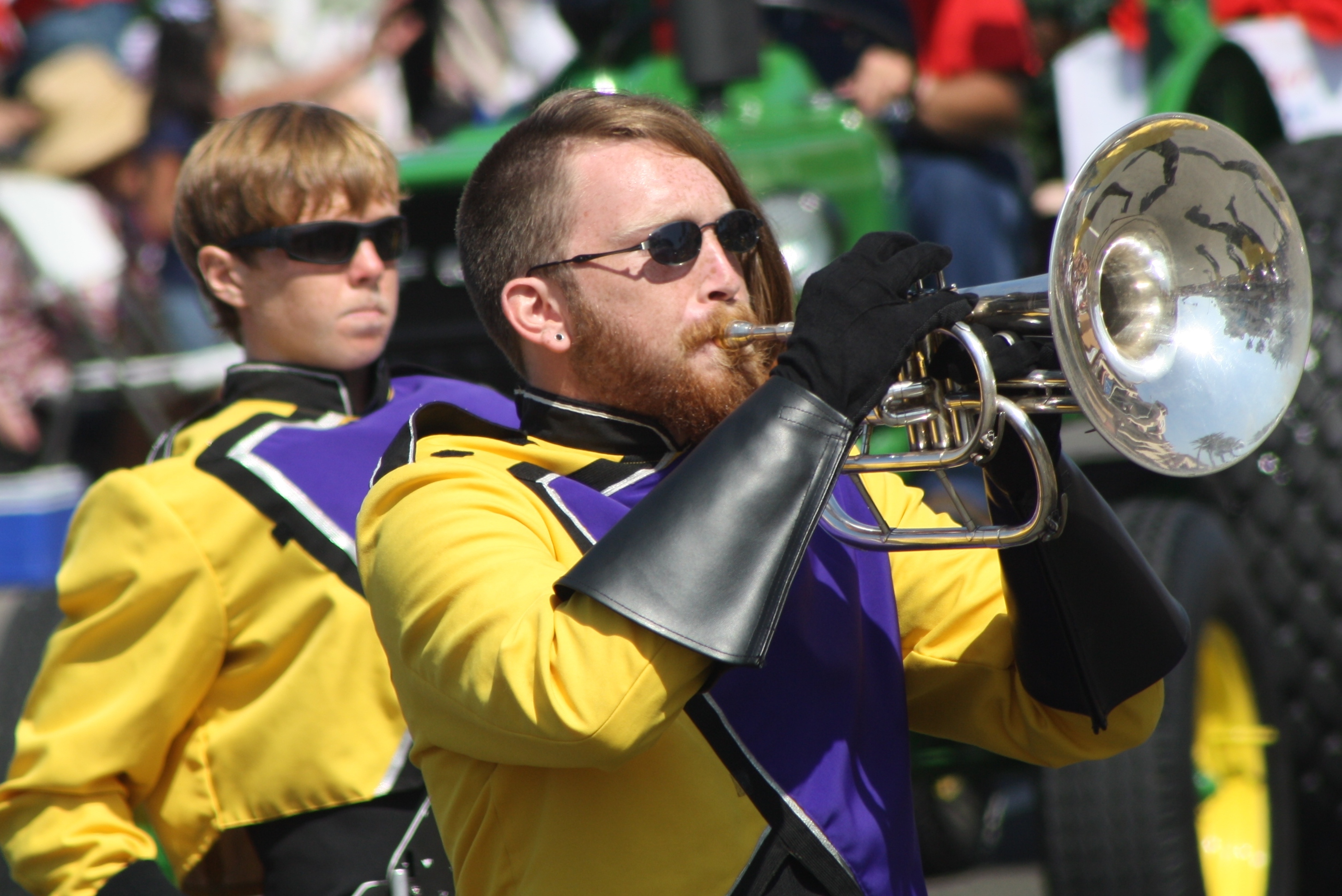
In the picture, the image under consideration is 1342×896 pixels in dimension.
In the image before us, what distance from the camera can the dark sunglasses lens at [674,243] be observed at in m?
1.70

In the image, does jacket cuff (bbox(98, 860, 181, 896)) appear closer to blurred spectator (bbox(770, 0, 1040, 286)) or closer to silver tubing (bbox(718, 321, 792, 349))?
silver tubing (bbox(718, 321, 792, 349))

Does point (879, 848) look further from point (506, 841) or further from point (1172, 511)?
point (1172, 511)

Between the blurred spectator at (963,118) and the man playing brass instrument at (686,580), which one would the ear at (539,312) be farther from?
the blurred spectator at (963,118)

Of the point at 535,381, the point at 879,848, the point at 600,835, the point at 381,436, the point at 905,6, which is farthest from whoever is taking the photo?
the point at 905,6

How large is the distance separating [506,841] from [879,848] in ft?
1.28

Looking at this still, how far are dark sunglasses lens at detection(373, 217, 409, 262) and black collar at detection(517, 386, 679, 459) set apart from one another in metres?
0.73

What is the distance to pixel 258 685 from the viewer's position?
208 cm

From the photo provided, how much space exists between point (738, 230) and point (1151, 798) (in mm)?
1840


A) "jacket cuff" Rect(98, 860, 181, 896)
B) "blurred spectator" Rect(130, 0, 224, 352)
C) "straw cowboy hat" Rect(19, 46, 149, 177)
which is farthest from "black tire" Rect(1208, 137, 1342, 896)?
"straw cowboy hat" Rect(19, 46, 149, 177)

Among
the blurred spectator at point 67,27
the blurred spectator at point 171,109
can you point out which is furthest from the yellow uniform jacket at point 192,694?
the blurred spectator at point 67,27

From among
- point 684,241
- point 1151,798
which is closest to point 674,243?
point 684,241

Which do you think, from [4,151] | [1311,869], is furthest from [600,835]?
[4,151]

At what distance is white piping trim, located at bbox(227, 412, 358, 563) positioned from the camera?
2062mm

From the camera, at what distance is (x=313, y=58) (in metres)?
6.75
